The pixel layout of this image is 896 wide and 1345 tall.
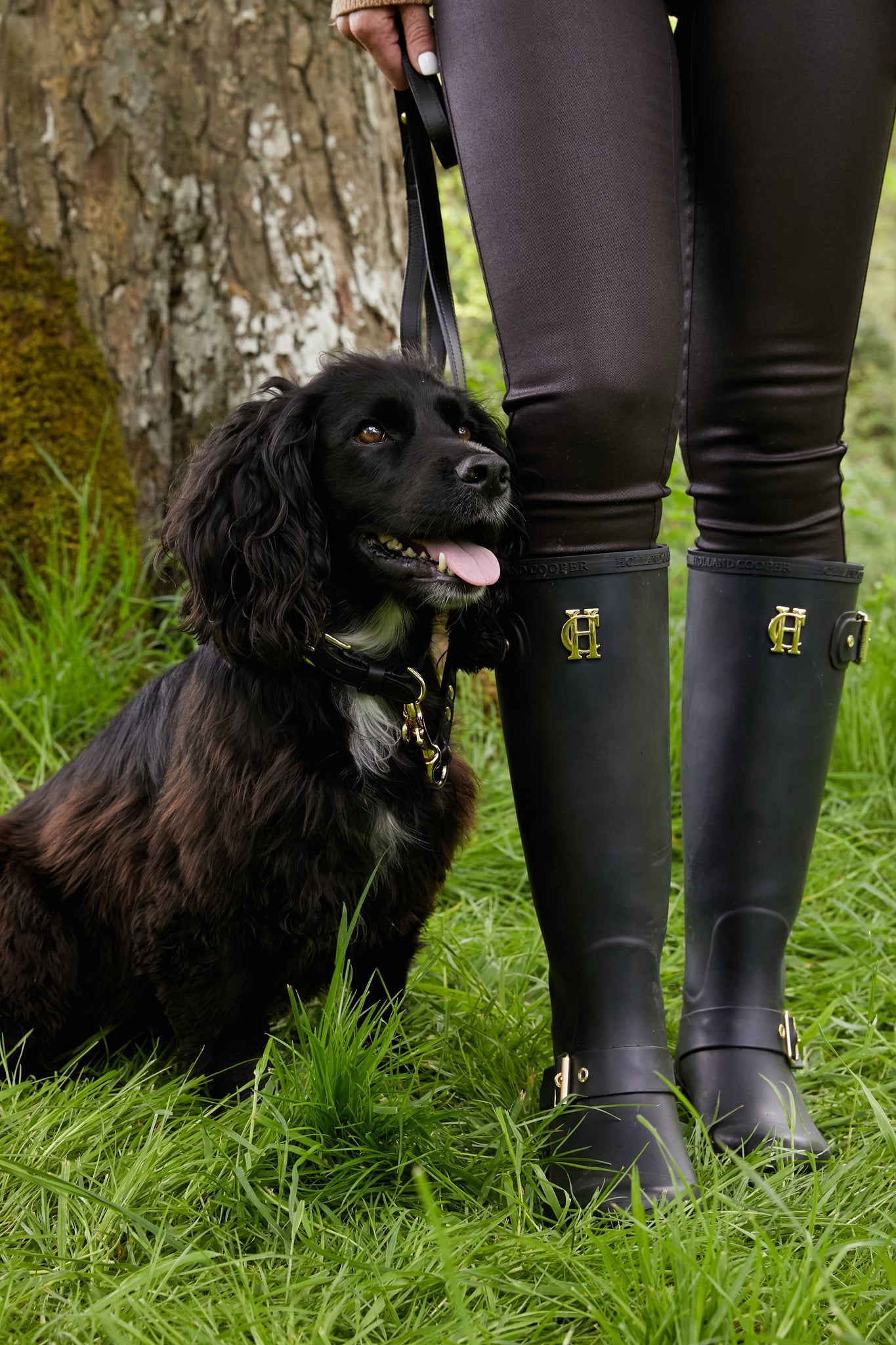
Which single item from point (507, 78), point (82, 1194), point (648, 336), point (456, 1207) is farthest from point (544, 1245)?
point (507, 78)

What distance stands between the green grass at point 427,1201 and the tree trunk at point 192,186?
2025 millimetres

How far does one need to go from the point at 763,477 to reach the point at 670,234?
0.44 m

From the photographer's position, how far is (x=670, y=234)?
166 centimetres

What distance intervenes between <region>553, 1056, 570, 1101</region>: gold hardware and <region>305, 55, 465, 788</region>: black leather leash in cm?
52

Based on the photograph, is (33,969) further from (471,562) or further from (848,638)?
(848,638)

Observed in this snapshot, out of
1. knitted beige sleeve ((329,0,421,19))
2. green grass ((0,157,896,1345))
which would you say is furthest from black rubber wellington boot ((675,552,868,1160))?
knitted beige sleeve ((329,0,421,19))

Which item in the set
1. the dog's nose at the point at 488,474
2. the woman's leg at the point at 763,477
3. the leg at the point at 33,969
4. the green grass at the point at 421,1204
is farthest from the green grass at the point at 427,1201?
the dog's nose at the point at 488,474

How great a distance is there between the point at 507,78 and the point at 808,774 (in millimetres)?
1221

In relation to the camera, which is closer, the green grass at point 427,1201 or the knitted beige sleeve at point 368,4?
the green grass at point 427,1201

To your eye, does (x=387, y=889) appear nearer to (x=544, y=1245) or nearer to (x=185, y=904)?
(x=185, y=904)

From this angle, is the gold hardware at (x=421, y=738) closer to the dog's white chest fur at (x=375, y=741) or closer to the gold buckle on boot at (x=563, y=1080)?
the dog's white chest fur at (x=375, y=741)

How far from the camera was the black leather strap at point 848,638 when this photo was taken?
1978 mm

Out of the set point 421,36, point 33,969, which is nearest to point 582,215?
point 421,36

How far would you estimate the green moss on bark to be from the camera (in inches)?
130
